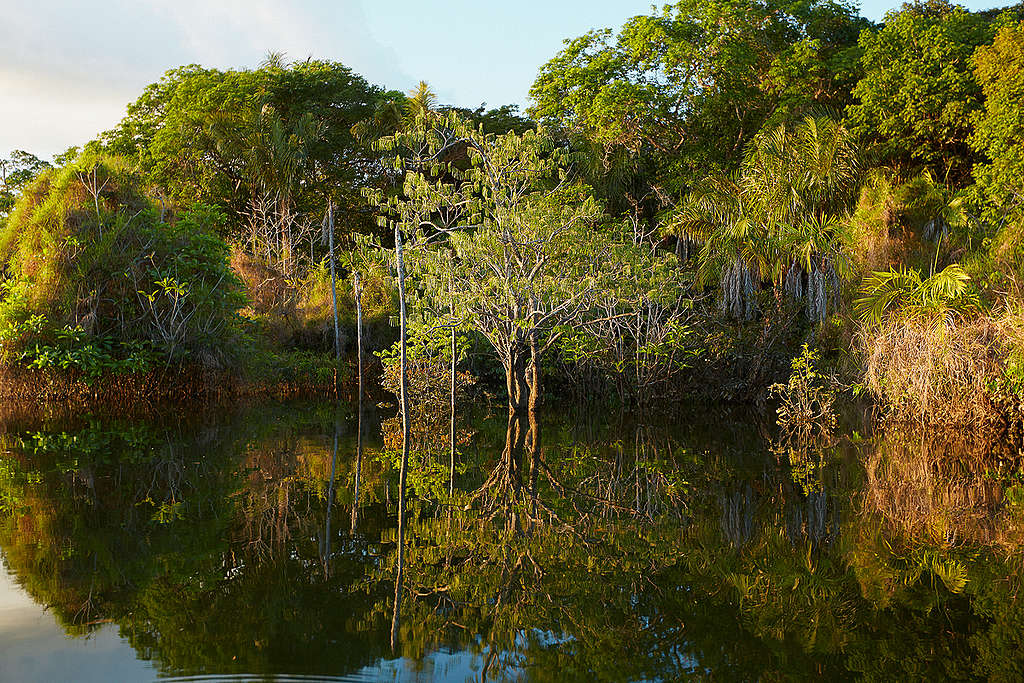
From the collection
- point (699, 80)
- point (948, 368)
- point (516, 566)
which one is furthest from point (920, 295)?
point (699, 80)

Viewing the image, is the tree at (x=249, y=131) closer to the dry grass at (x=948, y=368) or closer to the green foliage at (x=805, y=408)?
the green foliage at (x=805, y=408)

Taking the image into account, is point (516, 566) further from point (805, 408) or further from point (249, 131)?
point (249, 131)

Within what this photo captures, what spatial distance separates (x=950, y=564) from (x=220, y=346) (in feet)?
54.5

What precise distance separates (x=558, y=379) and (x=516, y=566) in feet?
48.0

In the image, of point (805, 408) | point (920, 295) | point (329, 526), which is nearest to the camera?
point (329, 526)

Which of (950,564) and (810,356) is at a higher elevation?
(810,356)

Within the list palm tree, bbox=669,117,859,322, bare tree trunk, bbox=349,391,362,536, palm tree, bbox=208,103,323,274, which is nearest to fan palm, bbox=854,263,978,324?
palm tree, bbox=669,117,859,322

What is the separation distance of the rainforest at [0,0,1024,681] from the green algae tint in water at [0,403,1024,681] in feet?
Result: 0.15

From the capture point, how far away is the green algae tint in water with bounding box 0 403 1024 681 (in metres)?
5.12

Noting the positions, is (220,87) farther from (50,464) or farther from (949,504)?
(949,504)

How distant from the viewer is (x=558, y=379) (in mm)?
21469

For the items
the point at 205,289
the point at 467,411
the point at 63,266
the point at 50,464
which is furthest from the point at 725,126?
the point at 50,464

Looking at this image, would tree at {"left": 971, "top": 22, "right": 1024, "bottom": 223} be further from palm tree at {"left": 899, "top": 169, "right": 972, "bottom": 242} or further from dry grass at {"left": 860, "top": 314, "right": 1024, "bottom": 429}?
dry grass at {"left": 860, "top": 314, "right": 1024, "bottom": 429}

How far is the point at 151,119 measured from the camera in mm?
35188
